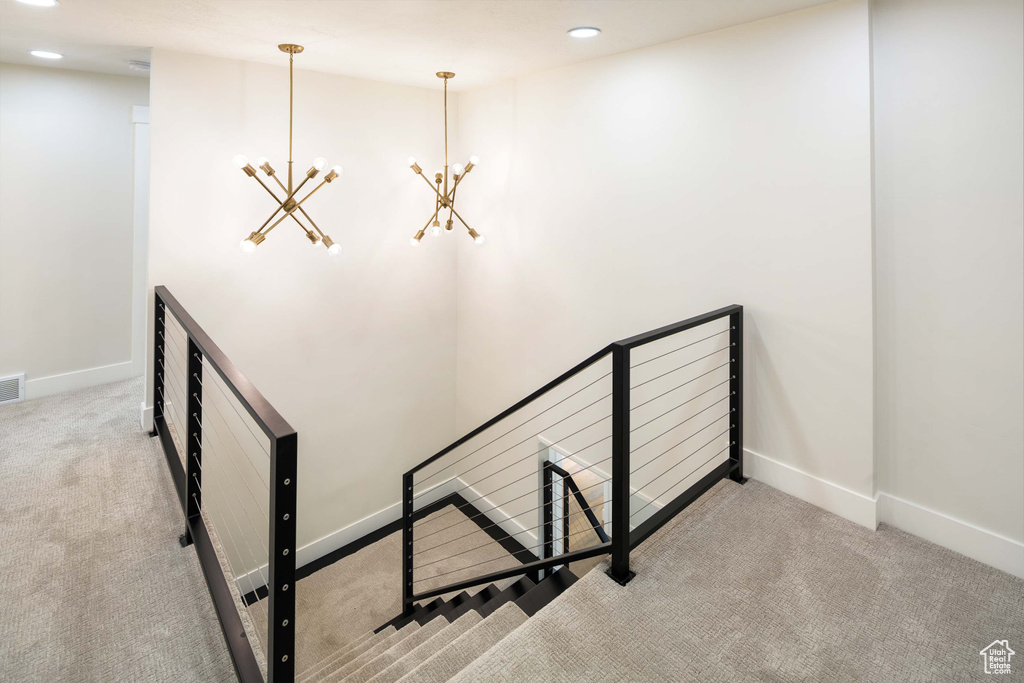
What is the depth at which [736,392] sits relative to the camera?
2807mm

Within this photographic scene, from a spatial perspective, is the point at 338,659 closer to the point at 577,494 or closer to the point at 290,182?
the point at 577,494

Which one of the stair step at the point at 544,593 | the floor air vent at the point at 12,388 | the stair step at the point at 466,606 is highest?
the floor air vent at the point at 12,388

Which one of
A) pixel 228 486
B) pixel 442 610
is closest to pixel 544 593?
pixel 442 610

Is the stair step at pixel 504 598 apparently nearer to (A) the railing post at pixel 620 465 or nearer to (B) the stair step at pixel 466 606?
(B) the stair step at pixel 466 606

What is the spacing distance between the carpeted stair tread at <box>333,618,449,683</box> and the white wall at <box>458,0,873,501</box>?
6.20 feet

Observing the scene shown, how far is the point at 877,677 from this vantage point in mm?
1648

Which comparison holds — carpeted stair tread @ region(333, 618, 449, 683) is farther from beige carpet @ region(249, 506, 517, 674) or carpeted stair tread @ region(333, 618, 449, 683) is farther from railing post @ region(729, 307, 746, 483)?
railing post @ region(729, 307, 746, 483)

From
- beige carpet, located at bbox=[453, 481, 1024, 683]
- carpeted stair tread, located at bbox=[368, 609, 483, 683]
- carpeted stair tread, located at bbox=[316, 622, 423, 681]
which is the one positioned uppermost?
beige carpet, located at bbox=[453, 481, 1024, 683]

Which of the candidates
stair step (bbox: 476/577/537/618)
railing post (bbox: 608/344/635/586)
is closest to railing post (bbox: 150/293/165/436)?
stair step (bbox: 476/577/537/618)

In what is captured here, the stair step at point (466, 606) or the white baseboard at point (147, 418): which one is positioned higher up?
the white baseboard at point (147, 418)

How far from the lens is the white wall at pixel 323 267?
3416 mm

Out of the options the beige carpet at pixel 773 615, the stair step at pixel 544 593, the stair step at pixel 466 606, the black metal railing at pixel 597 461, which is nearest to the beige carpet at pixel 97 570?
the beige carpet at pixel 773 615

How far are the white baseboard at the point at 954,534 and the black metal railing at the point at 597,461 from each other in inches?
26.5

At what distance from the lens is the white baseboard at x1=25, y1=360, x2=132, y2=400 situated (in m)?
3.97
